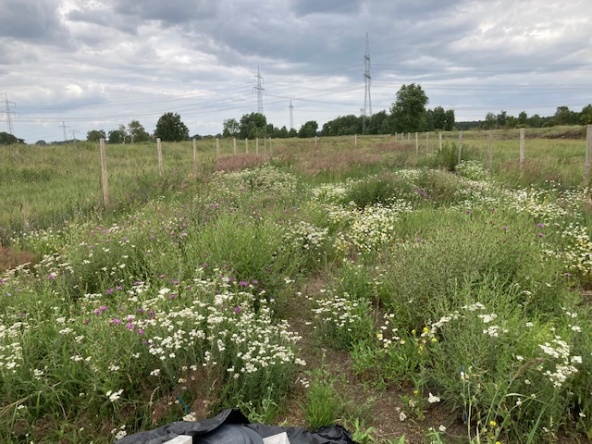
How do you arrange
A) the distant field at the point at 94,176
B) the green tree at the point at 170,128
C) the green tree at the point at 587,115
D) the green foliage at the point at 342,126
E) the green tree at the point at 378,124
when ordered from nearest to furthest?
the distant field at the point at 94,176 < the green tree at the point at 587,115 < the green tree at the point at 170,128 < the green tree at the point at 378,124 < the green foliage at the point at 342,126

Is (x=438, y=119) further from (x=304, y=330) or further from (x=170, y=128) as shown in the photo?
(x=304, y=330)

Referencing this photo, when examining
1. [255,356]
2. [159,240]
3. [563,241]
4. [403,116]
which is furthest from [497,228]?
[403,116]

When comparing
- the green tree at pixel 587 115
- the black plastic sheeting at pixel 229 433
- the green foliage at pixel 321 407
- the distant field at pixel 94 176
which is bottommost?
the green foliage at pixel 321 407

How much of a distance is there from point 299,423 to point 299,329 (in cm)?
128

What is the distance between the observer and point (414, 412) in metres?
2.85

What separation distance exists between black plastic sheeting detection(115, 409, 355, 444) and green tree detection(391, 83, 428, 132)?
50.8 m

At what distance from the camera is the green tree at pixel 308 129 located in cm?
7912

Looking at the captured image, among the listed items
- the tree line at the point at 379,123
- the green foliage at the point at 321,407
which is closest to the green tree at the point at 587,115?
the tree line at the point at 379,123

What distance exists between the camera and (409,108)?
162ft

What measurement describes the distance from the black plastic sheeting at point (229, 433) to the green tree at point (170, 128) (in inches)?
2584

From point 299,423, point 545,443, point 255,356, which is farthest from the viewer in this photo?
point 255,356

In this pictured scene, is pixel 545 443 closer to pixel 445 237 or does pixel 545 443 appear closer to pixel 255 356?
pixel 255 356

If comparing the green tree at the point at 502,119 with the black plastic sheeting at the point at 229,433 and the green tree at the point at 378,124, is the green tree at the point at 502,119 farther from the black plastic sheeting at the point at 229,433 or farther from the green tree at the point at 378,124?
the black plastic sheeting at the point at 229,433

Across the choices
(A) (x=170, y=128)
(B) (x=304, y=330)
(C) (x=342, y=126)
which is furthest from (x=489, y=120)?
(B) (x=304, y=330)
